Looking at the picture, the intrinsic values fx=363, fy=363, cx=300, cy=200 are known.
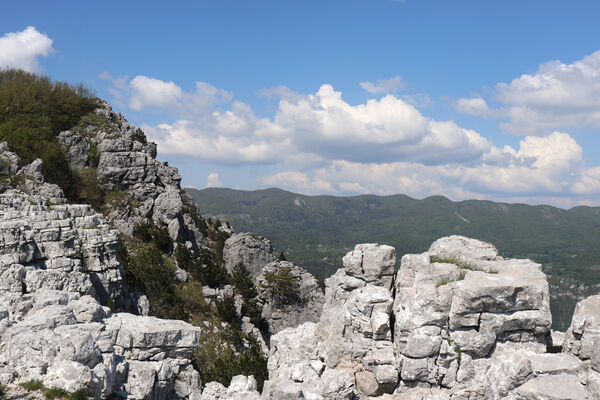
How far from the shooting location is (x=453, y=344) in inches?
577

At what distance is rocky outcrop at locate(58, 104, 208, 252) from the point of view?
50.9 m


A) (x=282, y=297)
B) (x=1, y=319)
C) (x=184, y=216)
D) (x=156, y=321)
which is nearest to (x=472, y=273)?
(x=156, y=321)

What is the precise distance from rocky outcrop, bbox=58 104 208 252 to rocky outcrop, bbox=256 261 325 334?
499 inches

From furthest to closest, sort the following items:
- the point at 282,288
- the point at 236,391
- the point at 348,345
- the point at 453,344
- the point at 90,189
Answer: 1. the point at 90,189
2. the point at 282,288
3. the point at 236,391
4. the point at 348,345
5. the point at 453,344

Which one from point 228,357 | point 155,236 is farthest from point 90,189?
point 228,357

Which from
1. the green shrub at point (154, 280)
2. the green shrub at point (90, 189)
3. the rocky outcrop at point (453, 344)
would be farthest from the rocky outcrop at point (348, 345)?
the green shrub at point (90, 189)

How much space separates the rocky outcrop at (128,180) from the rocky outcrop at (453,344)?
3811 centimetres

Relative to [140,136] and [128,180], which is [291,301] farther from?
[140,136]

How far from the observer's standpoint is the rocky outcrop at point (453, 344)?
505 inches

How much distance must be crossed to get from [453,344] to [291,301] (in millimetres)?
37213

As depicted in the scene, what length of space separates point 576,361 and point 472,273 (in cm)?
472

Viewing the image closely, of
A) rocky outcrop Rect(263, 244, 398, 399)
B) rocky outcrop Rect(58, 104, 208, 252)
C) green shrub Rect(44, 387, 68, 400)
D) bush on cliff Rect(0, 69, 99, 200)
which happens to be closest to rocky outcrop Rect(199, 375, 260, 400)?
rocky outcrop Rect(263, 244, 398, 399)

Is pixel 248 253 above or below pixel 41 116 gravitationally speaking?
below

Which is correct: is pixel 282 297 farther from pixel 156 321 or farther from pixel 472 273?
pixel 472 273
